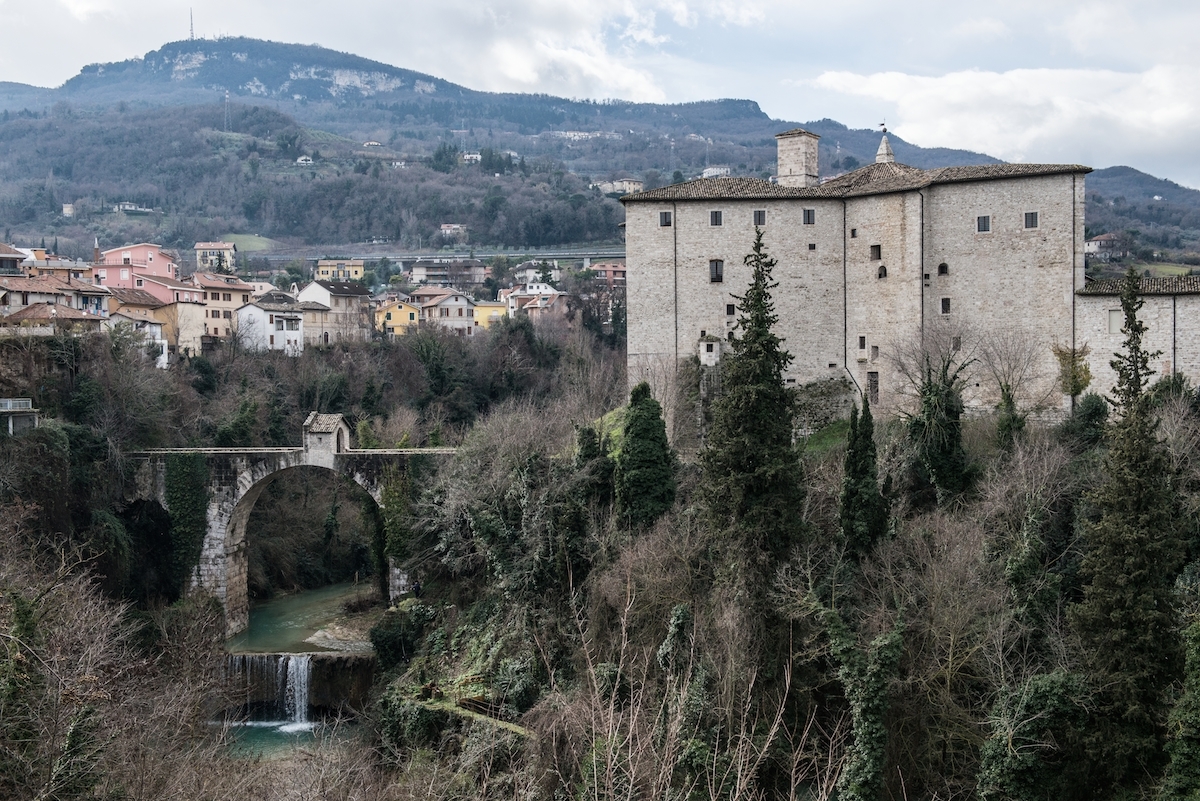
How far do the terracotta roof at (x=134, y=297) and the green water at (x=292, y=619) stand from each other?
2207 centimetres

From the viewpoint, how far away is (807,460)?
2992 cm

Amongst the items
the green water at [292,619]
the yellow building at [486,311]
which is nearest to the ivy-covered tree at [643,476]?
the green water at [292,619]

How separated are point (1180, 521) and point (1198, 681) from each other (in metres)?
3.92

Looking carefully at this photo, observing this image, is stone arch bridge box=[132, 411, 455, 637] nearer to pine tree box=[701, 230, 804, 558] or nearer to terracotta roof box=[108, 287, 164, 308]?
pine tree box=[701, 230, 804, 558]

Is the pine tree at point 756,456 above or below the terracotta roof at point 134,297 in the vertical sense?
below

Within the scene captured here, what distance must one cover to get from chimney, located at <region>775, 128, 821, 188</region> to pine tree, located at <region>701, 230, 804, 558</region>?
566 inches

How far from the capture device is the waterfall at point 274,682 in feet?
113

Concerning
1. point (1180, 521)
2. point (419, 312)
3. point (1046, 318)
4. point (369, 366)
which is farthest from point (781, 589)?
point (419, 312)

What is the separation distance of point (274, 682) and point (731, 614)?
16267 millimetres

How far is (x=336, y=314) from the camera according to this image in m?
73.2

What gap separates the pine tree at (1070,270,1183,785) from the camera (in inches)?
796

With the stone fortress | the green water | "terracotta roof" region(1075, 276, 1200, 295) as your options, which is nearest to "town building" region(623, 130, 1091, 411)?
the stone fortress

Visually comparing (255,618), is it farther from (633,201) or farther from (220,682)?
(633,201)

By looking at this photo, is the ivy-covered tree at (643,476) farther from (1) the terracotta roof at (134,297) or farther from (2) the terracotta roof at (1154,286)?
(1) the terracotta roof at (134,297)
